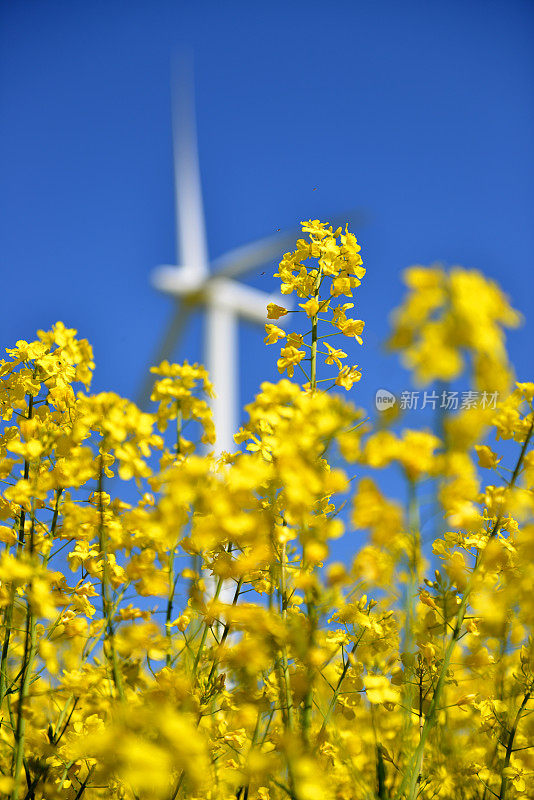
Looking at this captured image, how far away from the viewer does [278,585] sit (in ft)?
4.92

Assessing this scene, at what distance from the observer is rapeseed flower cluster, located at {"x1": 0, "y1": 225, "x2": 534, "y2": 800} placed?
110cm

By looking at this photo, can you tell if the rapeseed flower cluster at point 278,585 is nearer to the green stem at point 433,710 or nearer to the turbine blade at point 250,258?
the green stem at point 433,710

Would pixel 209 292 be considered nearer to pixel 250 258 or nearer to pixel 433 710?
pixel 250 258

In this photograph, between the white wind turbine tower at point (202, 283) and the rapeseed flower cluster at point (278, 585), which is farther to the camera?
the white wind turbine tower at point (202, 283)

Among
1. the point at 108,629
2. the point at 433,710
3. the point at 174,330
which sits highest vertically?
the point at 174,330

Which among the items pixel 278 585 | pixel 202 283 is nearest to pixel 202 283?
pixel 202 283

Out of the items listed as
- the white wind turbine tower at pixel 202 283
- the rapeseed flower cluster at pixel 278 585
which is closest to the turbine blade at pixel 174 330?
the white wind turbine tower at pixel 202 283

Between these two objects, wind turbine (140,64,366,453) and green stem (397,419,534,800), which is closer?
green stem (397,419,534,800)

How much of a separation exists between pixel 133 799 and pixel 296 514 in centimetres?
93

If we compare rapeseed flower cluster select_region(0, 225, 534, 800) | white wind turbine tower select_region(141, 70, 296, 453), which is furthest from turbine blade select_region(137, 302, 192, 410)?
rapeseed flower cluster select_region(0, 225, 534, 800)

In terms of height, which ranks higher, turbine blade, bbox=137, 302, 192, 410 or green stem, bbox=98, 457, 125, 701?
turbine blade, bbox=137, 302, 192, 410

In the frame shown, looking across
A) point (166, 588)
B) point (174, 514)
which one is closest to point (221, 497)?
point (174, 514)

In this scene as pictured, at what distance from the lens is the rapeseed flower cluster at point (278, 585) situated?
1100mm

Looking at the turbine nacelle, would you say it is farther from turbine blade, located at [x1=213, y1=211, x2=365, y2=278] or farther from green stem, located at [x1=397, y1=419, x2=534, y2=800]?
green stem, located at [x1=397, y1=419, x2=534, y2=800]
